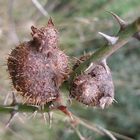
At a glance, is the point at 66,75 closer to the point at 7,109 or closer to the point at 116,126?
the point at 7,109

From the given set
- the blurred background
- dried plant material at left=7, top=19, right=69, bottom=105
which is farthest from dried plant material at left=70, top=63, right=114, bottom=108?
the blurred background

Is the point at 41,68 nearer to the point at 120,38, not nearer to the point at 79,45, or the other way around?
the point at 120,38

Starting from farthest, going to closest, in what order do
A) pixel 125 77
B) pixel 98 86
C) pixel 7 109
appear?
pixel 125 77, pixel 7 109, pixel 98 86

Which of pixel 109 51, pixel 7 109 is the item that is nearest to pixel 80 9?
pixel 7 109

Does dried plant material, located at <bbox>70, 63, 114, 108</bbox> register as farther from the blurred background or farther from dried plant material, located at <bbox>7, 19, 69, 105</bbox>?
the blurred background

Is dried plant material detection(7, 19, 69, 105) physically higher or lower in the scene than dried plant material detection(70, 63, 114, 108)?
higher

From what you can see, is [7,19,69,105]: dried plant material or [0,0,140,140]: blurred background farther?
[0,0,140,140]: blurred background

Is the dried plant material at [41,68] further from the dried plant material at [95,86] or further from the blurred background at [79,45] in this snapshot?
the blurred background at [79,45]
